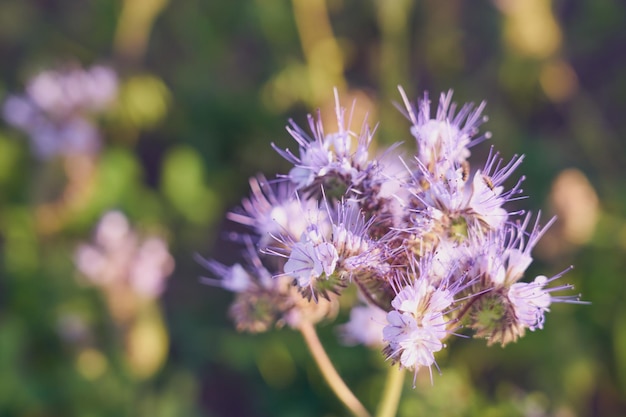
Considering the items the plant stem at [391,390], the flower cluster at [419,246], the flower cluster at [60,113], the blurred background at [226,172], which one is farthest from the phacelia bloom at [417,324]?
the flower cluster at [60,113]

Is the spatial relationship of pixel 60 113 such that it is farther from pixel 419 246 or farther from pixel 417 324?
pixel 417 324

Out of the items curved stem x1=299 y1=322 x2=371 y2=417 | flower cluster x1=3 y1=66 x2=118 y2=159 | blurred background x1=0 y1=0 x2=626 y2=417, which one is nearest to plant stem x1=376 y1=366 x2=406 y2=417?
curved stem x1=299 y1=322 x2=371 y2=417

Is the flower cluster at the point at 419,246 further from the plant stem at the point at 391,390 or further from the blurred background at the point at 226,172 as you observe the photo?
the blurred background at the point at 226,172

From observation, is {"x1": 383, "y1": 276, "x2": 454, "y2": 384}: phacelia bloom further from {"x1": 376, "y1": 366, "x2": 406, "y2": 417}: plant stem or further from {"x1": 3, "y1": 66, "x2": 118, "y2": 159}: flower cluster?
{"x1": 3, "y1": 66, "x2": 118, "y2": 159}: flower cluster

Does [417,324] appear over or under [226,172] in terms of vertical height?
under

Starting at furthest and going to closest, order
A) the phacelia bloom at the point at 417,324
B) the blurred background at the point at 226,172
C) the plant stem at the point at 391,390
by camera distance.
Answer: the blurred background at the point at 226,172, the plant stem at the point at 391,390, the phacelia bloom at the point at 417,324

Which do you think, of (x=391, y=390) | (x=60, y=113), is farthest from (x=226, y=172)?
(x=391, y=390)

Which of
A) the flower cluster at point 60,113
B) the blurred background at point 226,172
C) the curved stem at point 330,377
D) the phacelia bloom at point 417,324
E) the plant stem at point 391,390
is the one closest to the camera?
the phacelia bloom at point 417,324
